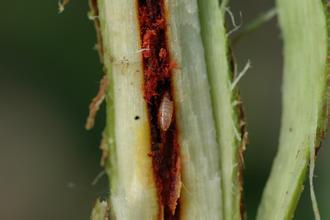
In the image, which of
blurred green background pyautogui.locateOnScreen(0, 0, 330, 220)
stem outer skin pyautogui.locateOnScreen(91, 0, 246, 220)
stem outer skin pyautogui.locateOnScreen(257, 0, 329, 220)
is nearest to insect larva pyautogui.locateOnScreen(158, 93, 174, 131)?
stem outer skin pyautogui.locateOnScreen(91, 0, 246, 220)

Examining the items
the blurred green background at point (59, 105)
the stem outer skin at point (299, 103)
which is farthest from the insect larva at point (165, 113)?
the blurred green background at point (59, 105)

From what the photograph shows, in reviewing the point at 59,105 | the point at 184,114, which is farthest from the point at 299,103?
the point at 59,105

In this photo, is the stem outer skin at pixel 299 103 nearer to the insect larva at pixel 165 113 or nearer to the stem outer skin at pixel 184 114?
the stem outer skin at pixel 184 114

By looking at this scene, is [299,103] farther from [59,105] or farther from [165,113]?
[59,105]

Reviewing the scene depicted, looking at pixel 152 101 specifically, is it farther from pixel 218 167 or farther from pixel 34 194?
pixel 34 194

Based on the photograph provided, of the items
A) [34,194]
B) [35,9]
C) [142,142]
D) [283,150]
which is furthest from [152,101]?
[34,194]

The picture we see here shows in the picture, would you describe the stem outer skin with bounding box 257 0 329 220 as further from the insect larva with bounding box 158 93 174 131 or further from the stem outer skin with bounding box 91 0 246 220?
the insect larva with bounding box 158 93 174 131
